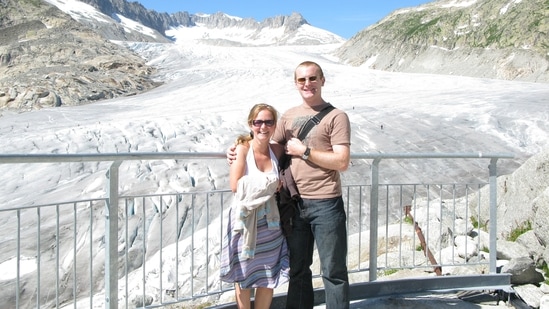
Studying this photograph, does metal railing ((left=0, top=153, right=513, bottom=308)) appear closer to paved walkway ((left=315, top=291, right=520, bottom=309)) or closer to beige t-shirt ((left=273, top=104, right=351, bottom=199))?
paved walkway ((left=315, top=291, right=520, bottom=309))

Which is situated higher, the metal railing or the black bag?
the black bag

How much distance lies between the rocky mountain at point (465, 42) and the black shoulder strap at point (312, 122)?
32301mm

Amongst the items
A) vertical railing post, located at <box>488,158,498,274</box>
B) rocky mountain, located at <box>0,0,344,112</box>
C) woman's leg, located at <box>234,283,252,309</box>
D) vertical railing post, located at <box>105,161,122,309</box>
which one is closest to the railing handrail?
vertical railing post, located at <box>105,161,122,309</box>

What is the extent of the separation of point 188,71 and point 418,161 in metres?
25.9

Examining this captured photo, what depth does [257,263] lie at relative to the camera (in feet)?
12.7

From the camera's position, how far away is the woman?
3717mm

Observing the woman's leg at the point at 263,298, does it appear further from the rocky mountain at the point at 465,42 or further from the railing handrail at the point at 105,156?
the rocky mountain at the point at 465,42

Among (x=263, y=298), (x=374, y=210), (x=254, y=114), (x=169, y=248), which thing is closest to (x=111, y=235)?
(x=263, y=298)

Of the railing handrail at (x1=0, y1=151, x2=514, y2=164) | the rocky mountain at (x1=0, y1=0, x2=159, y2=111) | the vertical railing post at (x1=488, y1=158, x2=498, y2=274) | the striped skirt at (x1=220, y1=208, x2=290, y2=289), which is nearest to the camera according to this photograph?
the railing handrail at (x1=0, y1=151, x2=514, y2=164)

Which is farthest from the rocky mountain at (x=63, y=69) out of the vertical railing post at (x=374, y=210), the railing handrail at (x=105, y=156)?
the vertical railing post at (x=374, y=210)

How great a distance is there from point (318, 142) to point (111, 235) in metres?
1.61

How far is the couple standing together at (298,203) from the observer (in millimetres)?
3707

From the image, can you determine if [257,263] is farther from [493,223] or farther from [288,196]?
[493,223]

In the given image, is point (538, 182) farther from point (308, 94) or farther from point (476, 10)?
point (476, 10)
